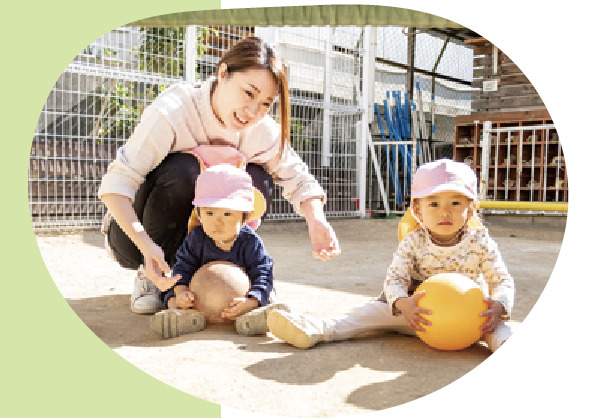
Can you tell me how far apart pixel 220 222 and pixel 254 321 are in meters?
0.19

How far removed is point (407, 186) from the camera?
6.74 feet

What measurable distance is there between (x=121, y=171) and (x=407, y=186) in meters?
1.29

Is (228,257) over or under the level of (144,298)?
over

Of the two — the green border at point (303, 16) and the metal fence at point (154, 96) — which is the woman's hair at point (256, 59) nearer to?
the green border at point (303, 16)

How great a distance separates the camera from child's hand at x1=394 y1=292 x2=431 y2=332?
3.00 ft

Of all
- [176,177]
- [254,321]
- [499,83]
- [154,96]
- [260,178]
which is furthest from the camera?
[154,96]

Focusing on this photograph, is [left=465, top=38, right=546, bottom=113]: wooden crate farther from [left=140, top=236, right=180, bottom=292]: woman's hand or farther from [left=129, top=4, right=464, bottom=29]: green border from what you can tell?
[left=140, top=236, right=180, bottom=292]: woman's hand

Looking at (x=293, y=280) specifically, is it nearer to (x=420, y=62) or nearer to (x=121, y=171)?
(x=121, y=171)

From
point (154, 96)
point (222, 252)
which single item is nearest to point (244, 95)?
point (222, 252)

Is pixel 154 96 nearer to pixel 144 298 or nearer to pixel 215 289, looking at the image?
pixel 144 298

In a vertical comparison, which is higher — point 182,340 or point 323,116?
point 323,116

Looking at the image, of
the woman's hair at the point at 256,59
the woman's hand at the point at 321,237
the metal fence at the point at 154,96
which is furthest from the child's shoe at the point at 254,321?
the metal fence at the point at 154,96

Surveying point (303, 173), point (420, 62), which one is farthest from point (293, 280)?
point (420, 62)

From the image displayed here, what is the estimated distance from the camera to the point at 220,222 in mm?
1036
